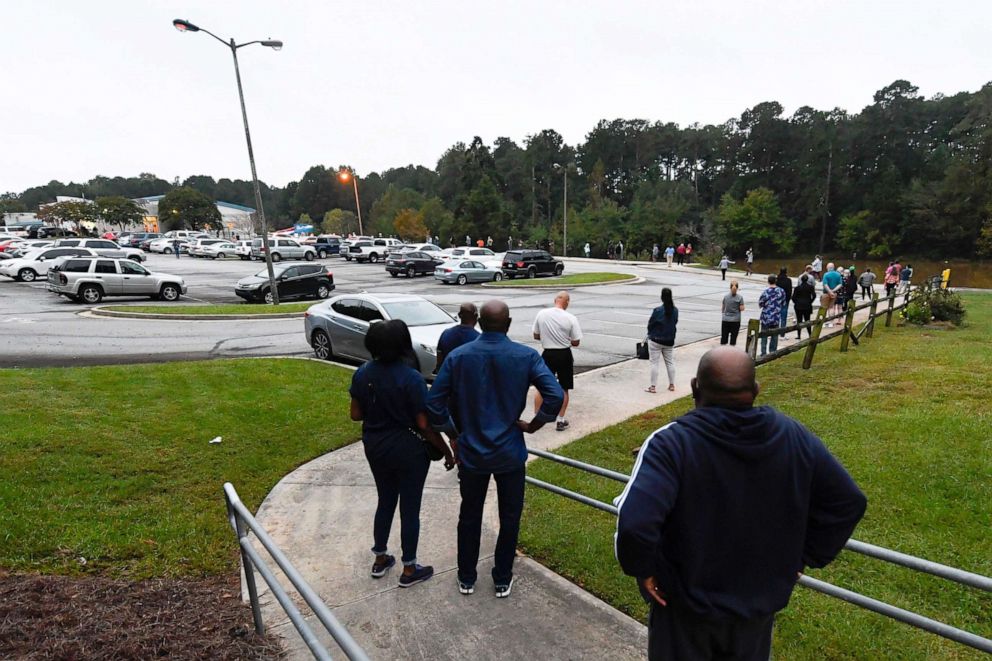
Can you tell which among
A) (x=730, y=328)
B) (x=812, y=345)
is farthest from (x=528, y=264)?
(x=812, y=345)

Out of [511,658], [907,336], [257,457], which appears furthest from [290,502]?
[907,336]

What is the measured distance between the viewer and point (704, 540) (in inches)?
73.9

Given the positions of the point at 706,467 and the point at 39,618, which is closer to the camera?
the point at 706,467

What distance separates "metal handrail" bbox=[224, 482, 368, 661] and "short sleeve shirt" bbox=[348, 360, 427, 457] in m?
0.85

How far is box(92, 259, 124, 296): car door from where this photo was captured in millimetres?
21266

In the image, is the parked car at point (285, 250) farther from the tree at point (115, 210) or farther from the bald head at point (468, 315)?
the tree at point (115, 210)

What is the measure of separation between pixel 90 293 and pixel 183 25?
414 inches

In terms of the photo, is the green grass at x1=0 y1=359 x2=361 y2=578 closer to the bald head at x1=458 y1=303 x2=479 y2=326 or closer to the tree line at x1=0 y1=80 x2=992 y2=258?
the bald head at x1=458 y1=303 x2=479 y2=326

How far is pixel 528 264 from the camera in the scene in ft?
111

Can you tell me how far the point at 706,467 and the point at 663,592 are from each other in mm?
544

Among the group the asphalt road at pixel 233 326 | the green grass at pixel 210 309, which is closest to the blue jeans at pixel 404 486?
the asphalt road at pixel 233 326

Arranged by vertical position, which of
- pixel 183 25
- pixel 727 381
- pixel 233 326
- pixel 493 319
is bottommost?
pixel 233 326

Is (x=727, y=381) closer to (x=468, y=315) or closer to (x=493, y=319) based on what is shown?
(x=493, y=319)

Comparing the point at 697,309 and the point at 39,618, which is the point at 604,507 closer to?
the point at 39,618
